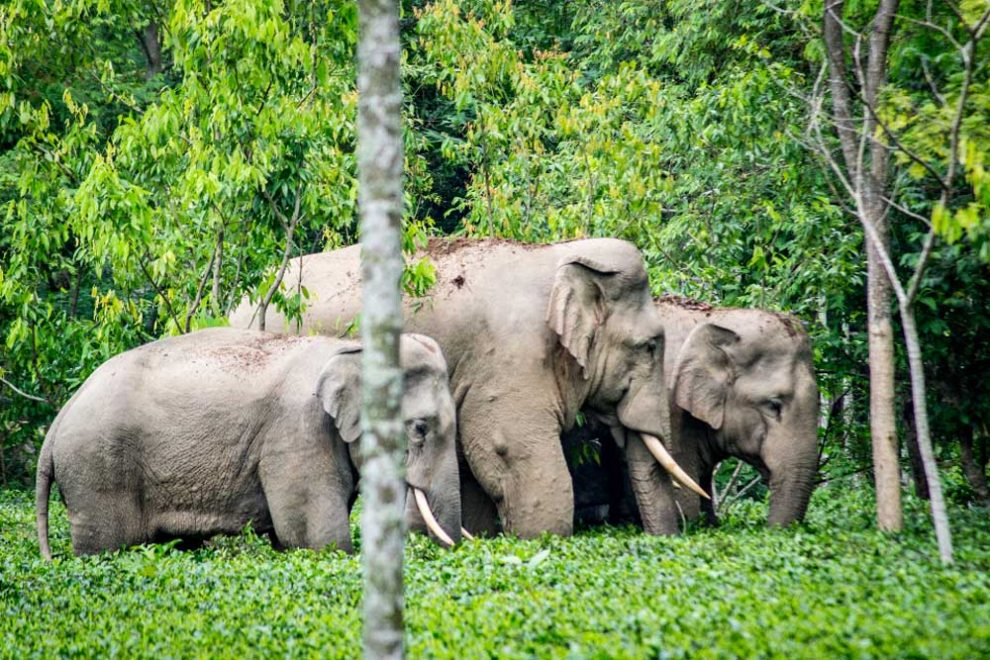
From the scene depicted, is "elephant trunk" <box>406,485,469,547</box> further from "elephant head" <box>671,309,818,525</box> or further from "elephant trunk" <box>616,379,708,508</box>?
"elephant head" <box>671,309,818,525</box>

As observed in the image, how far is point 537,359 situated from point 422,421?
1629mm

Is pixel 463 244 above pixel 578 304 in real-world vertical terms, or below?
above

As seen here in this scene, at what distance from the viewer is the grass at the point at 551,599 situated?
23.9 feet

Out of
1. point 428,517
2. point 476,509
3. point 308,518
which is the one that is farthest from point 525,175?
point 308,518

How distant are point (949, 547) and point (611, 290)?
474 centimetres

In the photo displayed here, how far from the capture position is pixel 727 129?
50.4ft

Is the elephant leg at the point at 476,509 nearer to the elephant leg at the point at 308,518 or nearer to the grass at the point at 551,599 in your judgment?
the grass at the point at 551,599

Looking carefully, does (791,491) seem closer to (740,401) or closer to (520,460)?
(740,401)

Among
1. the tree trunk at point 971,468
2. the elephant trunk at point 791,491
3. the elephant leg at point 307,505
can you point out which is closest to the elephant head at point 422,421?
the elephant leg at point 307,505

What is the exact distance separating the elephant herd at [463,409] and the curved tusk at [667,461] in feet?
0.06

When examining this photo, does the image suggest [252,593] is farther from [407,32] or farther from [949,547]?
[407,32]

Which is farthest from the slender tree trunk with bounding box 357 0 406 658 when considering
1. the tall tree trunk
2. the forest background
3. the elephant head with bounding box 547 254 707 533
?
the elephant head with bounding box 547 254 707 533

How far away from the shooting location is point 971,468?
47.3ft

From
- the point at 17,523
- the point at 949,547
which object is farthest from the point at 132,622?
the point at 17,523
